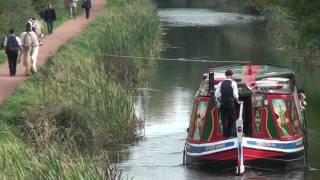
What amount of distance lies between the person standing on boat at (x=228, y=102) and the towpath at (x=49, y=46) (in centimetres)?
535

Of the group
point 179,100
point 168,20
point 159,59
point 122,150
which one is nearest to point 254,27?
point 168,20

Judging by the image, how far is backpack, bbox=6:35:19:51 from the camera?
95.6 ft

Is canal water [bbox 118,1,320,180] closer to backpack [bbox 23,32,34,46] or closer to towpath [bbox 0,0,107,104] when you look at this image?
towpath [bbox 0,0,107,104]

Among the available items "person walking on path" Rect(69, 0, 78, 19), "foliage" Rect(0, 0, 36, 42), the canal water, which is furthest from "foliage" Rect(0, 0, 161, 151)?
→ "person walking on path" Rect(69, 0, 78, 19)

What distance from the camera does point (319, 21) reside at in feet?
98.3

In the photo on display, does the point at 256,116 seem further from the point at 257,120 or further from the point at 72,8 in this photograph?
the point at 72,8

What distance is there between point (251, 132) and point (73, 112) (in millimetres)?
4273

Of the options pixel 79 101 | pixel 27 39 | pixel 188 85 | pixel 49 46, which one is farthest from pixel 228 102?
pixel 49 46

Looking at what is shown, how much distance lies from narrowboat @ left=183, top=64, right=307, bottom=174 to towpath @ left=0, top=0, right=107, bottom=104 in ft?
16.0

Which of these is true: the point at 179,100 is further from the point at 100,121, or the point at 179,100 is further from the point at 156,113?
the point at 100,121

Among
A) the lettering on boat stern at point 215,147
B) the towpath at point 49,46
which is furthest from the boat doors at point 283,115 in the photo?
the towpath at point 49,46

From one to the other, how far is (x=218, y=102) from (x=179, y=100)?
11.8m

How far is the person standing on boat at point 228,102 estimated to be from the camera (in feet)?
72.6

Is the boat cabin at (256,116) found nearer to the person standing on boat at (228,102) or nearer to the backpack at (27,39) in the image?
the person standing on boat at (228,102)
